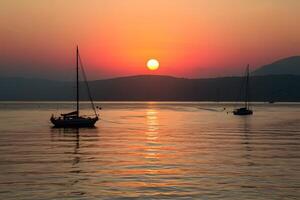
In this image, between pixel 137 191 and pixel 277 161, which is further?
pixel 277 161

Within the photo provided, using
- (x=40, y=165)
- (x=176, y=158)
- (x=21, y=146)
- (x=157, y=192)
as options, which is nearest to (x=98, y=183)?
(x=157, y=192)

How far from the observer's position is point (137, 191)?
28156 millimetres

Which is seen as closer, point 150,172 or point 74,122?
point 150,172

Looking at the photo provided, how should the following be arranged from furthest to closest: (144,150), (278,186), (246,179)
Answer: (144,150), (246,179), (278,186)

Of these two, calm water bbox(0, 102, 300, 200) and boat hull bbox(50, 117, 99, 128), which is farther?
boat hull bbox(50, 117, 99, 128)

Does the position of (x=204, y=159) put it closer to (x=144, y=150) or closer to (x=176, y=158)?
(x=176, y=158)

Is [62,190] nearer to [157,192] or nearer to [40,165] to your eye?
[157,192]

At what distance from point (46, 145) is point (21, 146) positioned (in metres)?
3.40

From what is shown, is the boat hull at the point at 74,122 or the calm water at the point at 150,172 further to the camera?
the boat hull at the point at 74,122

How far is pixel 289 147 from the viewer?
54812 millimetres

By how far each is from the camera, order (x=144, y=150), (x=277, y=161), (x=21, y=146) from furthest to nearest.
→ (x=21, y=146) < (x=144, y=150) < (x=277, y=161)

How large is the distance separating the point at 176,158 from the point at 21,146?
21897 millimetres

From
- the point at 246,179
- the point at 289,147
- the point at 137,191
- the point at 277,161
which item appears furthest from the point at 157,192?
the point at 289,147

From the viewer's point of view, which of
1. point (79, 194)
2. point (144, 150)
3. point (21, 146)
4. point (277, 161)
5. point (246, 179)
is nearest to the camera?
point (79, 194)
